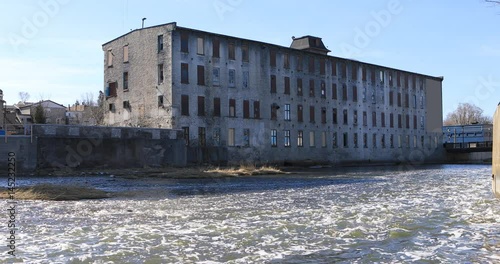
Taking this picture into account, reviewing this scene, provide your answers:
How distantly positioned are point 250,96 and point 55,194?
116ft

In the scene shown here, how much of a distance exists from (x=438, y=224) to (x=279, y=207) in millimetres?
4914

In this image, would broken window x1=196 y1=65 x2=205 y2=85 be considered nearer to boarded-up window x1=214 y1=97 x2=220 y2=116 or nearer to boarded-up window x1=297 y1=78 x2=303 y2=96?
boarded-up window x1=214 y1=97 x2=220 y2=116

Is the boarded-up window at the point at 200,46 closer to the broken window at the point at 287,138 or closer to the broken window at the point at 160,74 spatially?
the broken window at the point at 160,74

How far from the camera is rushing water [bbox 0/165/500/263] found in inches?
355

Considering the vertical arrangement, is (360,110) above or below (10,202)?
above

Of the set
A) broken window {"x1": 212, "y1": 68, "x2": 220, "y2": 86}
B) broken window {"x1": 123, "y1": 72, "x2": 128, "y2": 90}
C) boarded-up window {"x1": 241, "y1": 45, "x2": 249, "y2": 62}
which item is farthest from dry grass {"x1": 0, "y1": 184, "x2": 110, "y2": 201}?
boarded-up window {"x1": 241, "y1": 45, "x2": 249, "y2": 62}

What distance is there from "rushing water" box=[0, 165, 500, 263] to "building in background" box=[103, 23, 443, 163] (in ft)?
100

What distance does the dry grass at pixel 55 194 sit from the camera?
59.2 feet

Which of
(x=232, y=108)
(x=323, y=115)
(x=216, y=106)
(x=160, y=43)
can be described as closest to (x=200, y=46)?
(x=160, y=43)

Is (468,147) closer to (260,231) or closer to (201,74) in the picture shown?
(201,74)

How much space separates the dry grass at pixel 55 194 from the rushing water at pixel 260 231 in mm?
1217

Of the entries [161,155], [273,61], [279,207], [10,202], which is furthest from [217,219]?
[273,61]

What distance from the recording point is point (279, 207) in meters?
16.0

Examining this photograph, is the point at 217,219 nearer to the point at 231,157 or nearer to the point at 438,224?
the point at 438,224
